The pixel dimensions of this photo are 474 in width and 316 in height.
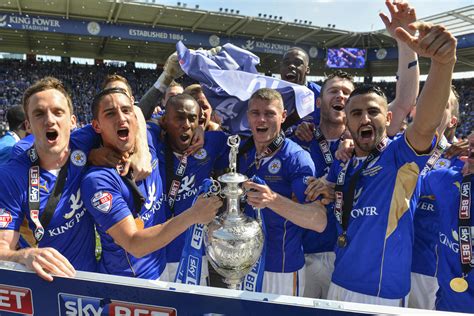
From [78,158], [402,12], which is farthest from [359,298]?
[78,158]

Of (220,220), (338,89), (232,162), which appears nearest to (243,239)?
(220,220)

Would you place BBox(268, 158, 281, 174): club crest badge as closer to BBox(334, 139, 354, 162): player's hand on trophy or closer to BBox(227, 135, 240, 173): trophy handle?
BBox(334, 139, 354, 162): player's hand on trophy

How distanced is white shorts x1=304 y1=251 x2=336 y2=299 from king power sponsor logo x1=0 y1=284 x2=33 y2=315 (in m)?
2.19

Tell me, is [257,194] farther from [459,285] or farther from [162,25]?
[162,25]

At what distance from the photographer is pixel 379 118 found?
7.88 feet

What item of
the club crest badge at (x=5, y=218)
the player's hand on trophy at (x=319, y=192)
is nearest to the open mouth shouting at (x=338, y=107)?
the player's hand on trophy at (x=319, y=192)

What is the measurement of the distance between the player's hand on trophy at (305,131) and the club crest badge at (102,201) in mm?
1763

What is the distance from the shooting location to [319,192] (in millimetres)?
2377

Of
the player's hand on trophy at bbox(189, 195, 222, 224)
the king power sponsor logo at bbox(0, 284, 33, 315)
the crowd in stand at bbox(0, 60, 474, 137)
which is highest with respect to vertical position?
the crowd in stand at bbox(0, 60, 474, 137)

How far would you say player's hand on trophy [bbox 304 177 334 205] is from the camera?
238 centimetres

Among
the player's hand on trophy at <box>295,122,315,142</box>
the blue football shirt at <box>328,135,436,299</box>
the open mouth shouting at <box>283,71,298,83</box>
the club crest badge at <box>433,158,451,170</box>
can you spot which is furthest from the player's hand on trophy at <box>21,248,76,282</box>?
the open mouth shouting at <box>283,71,298,83</box>

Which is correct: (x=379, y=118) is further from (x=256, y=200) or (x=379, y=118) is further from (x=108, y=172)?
(x=108, y=172)

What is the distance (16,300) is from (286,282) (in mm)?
1907

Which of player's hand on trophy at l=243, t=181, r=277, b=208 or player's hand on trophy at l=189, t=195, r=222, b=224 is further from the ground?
player's hand on trophy at l=243, t=181, r=277, b=208
